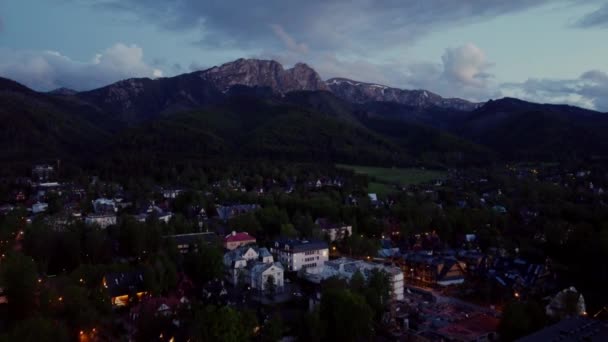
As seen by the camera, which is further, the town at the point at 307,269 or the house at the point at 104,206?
the house at the point at 104,206

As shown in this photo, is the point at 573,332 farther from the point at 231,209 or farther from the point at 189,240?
the point at 231,209

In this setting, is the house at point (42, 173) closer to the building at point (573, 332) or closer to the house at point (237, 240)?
the house at point (237, 240)

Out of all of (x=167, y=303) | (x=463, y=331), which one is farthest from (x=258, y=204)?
(x=463, y=331)

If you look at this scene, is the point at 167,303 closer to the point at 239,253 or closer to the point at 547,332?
the point at 239,253

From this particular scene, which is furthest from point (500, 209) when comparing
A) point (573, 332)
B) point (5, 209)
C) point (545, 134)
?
point (545, 134)

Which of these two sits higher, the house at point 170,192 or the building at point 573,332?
the house at point 170,192

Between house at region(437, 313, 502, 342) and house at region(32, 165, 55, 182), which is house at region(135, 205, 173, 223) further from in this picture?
house at region(437, 313, 502, 342)

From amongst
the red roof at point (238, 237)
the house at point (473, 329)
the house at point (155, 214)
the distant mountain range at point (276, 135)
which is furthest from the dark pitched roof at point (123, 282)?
the distant mountain range at point (276, 135)
